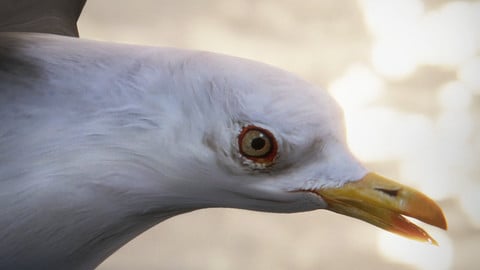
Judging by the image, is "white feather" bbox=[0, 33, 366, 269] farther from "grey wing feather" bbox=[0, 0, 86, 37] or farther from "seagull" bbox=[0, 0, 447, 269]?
"grey wing feather" bbox=[0, 0, 86, 37]

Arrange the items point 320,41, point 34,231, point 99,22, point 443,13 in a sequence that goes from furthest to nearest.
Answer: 1. point 443,13
2. point 320,41
3. point 99,22
4. point 34,231

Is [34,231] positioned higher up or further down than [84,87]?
further down

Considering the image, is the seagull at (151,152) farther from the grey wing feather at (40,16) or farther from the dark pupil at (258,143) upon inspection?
the grey wing feather at (40,16)

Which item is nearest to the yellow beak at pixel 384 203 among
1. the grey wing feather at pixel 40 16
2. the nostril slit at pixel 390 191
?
the nostril slit at pixel 390 191

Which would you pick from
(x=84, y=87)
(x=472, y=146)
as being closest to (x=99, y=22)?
(x=84, y=87)

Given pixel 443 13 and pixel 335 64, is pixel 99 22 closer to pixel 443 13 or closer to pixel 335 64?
pixel 335 64

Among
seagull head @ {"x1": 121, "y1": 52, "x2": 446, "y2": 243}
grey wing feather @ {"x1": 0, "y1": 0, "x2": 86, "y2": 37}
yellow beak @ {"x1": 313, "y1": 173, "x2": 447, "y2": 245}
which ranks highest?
grey wing feather @ {"x1": 0, "y1": 0, "x2": 86, "y2": 37}

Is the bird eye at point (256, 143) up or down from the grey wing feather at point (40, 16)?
down

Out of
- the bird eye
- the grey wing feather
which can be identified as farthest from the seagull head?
the grey wing feather

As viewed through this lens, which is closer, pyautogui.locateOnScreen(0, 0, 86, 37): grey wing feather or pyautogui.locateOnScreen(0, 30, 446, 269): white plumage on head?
pyautogui.locateOnScreen(0, 30, 446, 269): white plumage on head
